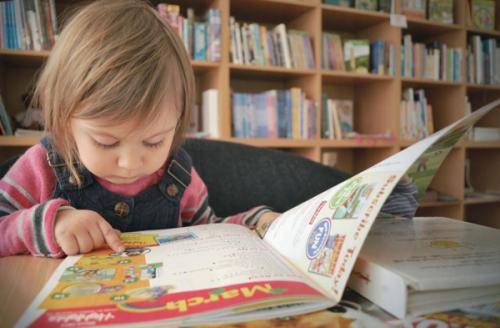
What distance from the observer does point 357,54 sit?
2.25 metres

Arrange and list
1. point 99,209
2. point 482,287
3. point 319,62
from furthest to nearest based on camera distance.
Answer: point 319,62 → point 99,209 → point 482,287

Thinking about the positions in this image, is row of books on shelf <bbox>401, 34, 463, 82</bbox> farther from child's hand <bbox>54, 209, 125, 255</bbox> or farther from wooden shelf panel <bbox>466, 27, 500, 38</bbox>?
child's hand <bbox>54, 209, 125, 255</bbox>

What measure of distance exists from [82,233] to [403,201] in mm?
521

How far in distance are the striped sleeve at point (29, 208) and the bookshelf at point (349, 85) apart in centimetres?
101

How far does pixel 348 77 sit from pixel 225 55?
80 centimetres

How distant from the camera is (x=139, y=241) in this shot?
56cm

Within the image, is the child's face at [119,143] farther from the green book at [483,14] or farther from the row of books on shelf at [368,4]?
the green book at [483,14]

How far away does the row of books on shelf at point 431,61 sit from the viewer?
2.37 meters

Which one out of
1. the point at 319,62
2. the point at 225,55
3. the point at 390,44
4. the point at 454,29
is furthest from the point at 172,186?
the point at 454,29

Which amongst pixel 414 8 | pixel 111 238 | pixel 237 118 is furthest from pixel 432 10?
pixel 111 238

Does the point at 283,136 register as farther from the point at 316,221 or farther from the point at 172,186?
the point at 316,221

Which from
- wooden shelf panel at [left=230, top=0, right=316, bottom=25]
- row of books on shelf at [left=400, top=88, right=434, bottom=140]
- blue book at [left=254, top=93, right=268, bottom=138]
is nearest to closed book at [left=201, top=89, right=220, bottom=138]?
blue book at [left=254, top=93, right=268, bottom=138]

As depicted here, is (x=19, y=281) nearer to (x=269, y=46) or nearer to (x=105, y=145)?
(x=105, y=145)

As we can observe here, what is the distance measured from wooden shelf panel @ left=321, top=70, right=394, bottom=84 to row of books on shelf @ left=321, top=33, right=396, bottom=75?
0.04 m
